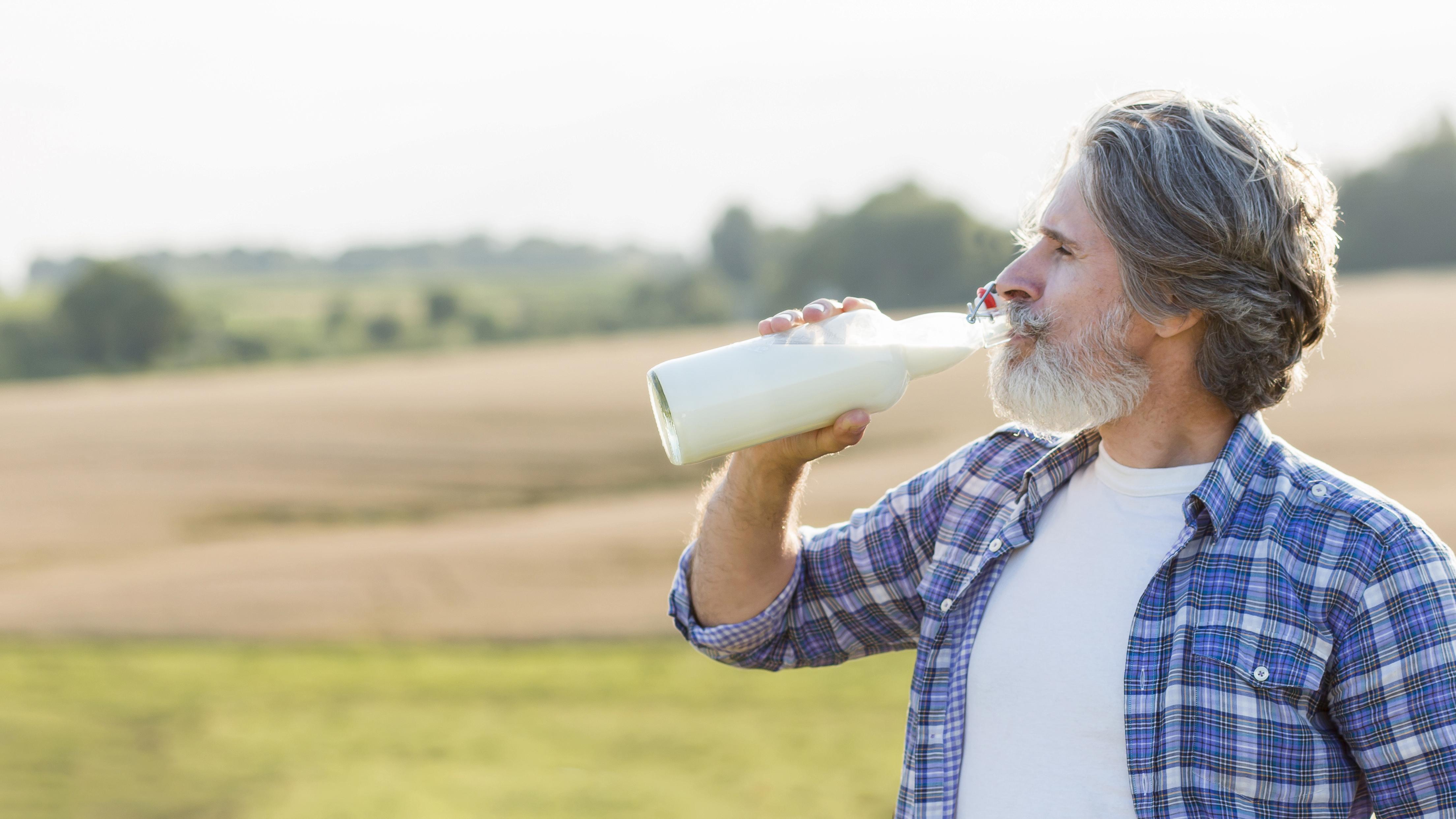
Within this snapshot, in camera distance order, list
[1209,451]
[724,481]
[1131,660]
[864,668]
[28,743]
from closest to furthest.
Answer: [1131,660]
[1209,451]
[724,481]
[28,743]
[864,668]

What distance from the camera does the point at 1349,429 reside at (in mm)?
6953

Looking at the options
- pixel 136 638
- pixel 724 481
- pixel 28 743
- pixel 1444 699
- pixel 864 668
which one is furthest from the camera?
pixel 136 638

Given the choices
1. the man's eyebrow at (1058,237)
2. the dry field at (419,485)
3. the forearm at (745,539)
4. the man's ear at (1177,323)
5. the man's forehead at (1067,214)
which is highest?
the man's forehead at (1067,214)

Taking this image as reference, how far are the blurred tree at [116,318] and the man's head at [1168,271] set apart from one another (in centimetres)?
1883

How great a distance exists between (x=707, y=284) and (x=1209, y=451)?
20860 mm

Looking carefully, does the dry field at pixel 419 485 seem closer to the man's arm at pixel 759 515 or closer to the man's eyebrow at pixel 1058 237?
the man's arm at pixel 759 515

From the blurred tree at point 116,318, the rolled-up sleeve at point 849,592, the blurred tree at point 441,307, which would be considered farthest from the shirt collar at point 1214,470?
the blurred tree at point 116,318

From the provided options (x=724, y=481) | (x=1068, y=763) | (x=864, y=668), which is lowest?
(x=864, y=668)

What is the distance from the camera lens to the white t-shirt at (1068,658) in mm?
1235

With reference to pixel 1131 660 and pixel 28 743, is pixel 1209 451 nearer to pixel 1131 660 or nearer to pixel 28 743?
pixel 1131 660

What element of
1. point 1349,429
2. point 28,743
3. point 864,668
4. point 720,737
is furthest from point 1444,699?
point 1349,429

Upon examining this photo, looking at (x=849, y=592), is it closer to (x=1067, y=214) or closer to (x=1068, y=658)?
(x=1068, y=658)

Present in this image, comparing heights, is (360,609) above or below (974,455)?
below

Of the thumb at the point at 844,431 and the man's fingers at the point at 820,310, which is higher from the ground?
the man's fingers at the point at 820,310
